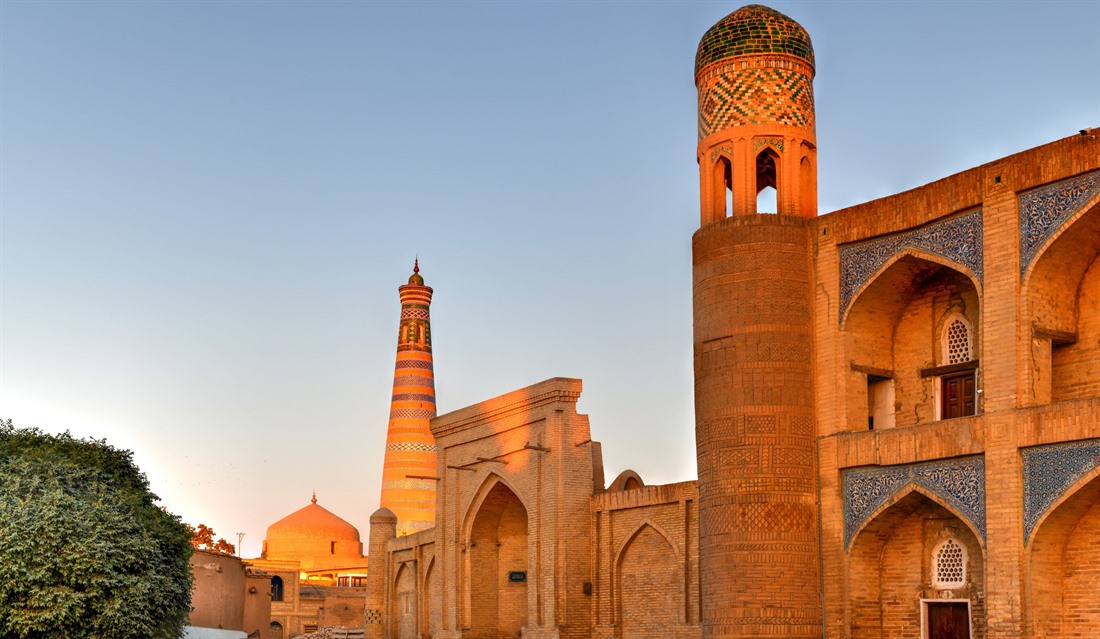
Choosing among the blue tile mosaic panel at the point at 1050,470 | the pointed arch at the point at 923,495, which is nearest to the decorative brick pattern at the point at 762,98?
the pointed arch at the point at 923,495

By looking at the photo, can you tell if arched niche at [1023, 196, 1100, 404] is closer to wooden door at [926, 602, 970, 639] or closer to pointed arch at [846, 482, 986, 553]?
pointed arch at [846, 482, 986, 553]

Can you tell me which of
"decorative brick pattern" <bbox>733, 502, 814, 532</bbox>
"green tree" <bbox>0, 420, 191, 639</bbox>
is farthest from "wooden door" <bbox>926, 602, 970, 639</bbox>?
"green tree" <bbox>0, 420, 191, 639</bbox>

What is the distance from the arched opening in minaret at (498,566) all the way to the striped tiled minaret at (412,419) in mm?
15350

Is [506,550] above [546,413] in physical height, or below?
below

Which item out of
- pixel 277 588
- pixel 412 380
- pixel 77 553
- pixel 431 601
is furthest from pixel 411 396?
pixel 77 553

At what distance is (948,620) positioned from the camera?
14.9 meters

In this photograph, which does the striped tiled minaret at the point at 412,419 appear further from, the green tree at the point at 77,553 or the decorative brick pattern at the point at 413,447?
the green tree at the point at 77,553

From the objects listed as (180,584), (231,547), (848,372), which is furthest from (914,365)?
(231,547)

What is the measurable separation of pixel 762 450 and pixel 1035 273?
368 centimetres

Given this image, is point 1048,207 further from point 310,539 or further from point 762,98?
point 310,539

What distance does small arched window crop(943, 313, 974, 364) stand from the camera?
1532 centimetres

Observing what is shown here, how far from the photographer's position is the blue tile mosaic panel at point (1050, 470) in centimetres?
1302

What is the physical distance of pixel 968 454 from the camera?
46.2 ft

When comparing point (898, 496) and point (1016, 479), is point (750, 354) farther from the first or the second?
Result: point (1016, 479)
